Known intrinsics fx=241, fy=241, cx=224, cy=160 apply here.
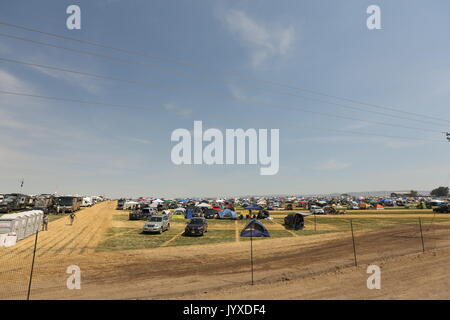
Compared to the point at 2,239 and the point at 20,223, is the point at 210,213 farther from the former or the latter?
the point at 2,239

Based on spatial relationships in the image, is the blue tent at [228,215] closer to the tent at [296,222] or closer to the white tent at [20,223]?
the tent at [296,222]

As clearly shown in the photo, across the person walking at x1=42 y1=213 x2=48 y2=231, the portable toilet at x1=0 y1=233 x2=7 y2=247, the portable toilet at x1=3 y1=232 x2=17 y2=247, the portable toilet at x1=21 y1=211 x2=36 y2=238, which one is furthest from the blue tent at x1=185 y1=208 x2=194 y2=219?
the portable toilet at x1=0 y1=233 x2=7 y2=247

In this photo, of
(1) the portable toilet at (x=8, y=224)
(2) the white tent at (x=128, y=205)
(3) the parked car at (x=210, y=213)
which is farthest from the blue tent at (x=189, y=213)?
(1) the portable toilet at (x=8, y=224)

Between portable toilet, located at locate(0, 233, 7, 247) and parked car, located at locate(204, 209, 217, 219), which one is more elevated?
portable toilet, located at locate(0, 233, 7, 247)

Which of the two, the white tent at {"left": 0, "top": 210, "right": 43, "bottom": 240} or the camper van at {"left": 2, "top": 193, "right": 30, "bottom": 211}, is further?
the camper van at {"left": 2, "top": 193, "right": 30, "bottom": 211}

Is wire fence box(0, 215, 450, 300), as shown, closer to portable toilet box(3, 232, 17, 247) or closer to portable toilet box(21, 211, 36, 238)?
portable toilet box(3, 232, 17, 247)

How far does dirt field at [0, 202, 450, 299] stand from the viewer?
31.0 ft

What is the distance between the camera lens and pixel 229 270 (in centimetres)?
1273

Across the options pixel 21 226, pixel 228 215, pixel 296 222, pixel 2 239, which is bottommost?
pixel 228 215

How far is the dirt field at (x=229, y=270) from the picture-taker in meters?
9.45

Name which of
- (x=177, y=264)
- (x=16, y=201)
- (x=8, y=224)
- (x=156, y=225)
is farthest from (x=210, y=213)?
(x=16, y=201)
